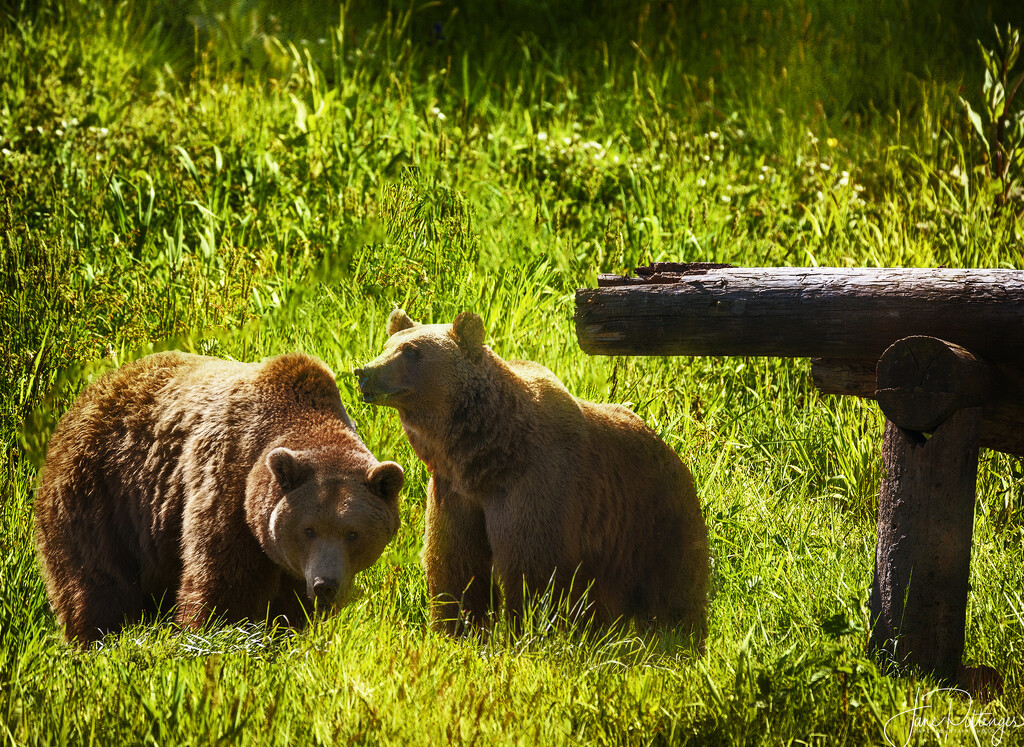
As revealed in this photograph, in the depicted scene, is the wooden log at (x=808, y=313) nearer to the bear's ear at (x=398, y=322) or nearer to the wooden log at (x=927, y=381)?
the wooden log at (x=927, y=381)

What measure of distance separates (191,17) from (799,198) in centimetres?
626

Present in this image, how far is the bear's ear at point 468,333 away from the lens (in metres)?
3.61

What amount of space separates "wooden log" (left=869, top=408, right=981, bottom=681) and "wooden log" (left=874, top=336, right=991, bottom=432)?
0.40 feet

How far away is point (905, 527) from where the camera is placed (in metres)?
3.39

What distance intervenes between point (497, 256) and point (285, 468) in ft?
11.1

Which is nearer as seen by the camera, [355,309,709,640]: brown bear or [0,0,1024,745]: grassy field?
[0,0,1024,745]: grassy field

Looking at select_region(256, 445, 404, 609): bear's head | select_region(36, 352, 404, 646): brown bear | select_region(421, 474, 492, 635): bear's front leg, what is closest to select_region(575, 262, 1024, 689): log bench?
select_region(421, 474, 492, 635): bear's front leg

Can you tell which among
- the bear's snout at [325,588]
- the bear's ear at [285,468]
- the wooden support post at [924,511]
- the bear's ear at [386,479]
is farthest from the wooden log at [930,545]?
the bear's ear at [285,468]

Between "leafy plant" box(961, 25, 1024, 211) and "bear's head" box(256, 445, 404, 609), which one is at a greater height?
"leafy plant" box(961, 25, 1024, 211)

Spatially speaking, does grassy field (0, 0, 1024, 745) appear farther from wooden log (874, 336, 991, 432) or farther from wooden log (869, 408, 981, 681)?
wooden log (874, 336, 991, 432)

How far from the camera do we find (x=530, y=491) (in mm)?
3621

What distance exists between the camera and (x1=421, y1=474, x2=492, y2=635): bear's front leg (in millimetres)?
3795

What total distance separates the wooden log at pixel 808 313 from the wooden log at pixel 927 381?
16 centimetres

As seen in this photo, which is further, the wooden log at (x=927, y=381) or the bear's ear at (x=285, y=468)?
the bear's ear at (x=285, y=468)
